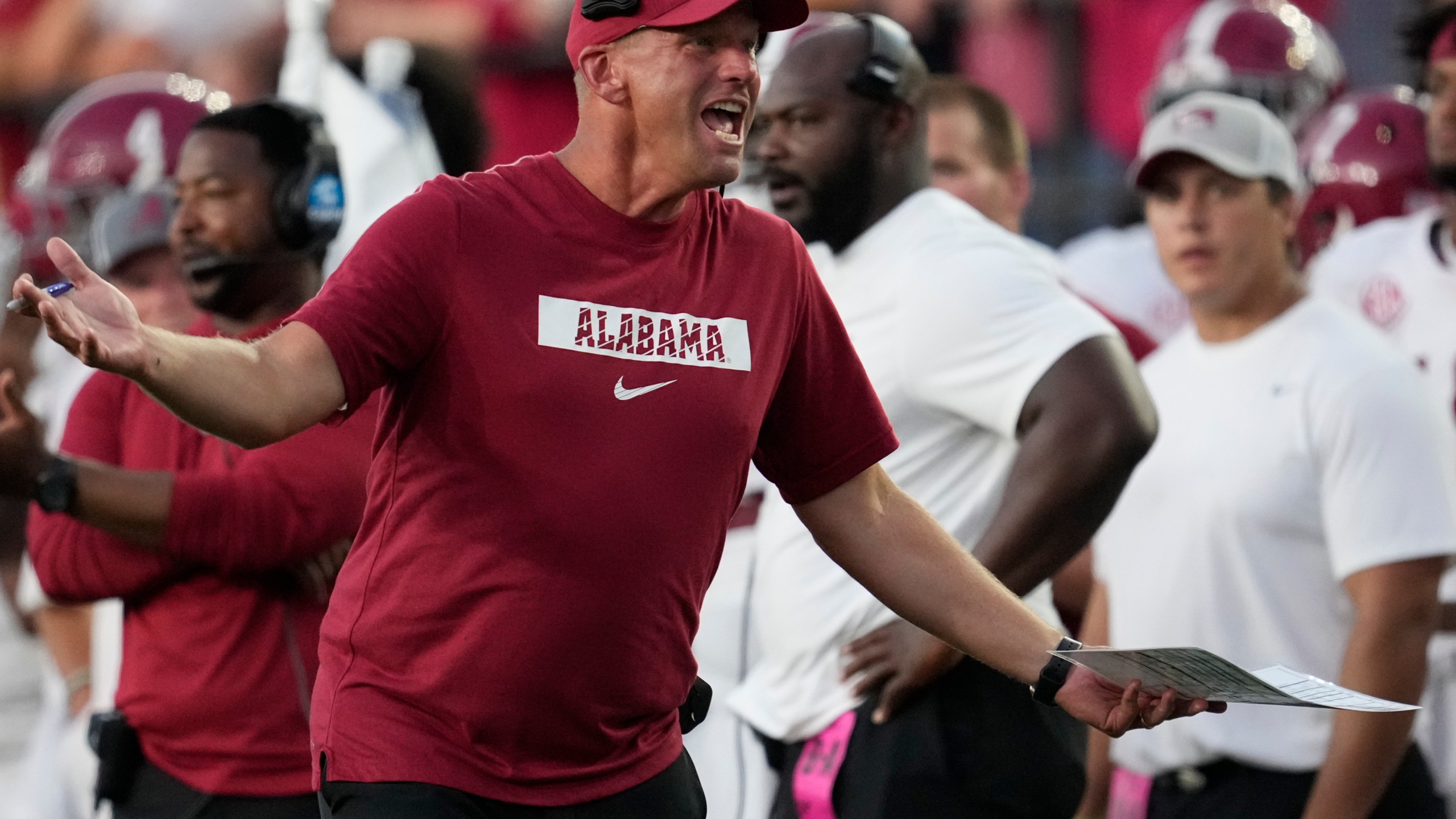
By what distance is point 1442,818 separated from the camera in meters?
4.22

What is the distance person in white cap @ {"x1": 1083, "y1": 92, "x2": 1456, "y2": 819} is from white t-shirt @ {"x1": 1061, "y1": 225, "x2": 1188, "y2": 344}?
2.08 metres

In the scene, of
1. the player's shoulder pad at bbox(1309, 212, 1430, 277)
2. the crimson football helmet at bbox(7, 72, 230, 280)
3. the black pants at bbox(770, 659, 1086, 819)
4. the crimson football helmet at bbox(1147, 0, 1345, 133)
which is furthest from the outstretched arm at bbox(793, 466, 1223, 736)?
the crimson football helmet at bbox(1147, 0, 1345, 133)

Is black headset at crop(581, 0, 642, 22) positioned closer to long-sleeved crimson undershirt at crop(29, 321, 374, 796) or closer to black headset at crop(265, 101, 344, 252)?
long-sleeved crimson undershirt at crop(29, 321, 374, 796)

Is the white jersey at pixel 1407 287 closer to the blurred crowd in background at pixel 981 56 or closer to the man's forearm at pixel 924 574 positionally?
the blurred crowd in background at pixel 981 56

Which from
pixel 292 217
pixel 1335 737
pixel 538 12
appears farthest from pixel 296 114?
pixel 538 12

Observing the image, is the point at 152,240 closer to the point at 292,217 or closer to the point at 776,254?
the point at 292,217

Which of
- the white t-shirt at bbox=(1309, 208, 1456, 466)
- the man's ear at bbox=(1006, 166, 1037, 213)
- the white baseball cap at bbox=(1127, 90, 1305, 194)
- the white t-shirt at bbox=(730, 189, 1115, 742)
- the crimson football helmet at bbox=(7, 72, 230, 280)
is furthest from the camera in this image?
the crimson football helmet at bbox=(7, 72, 230, 280)

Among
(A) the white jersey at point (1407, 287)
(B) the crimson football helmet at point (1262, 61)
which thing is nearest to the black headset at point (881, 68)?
(A) the white jersey at point (1407, 287)

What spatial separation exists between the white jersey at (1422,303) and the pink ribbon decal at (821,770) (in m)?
1.40

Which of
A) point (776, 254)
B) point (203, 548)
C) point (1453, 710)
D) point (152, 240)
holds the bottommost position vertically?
point (1453, 710)

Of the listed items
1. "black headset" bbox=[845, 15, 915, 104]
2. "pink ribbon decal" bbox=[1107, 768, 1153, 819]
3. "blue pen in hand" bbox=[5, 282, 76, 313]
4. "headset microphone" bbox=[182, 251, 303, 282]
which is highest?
"black headset" bbox=[845, 15, 915, 104]

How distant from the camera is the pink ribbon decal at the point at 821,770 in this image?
3.62 m

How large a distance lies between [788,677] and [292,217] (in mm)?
1327

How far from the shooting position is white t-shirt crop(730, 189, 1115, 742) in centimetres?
359
